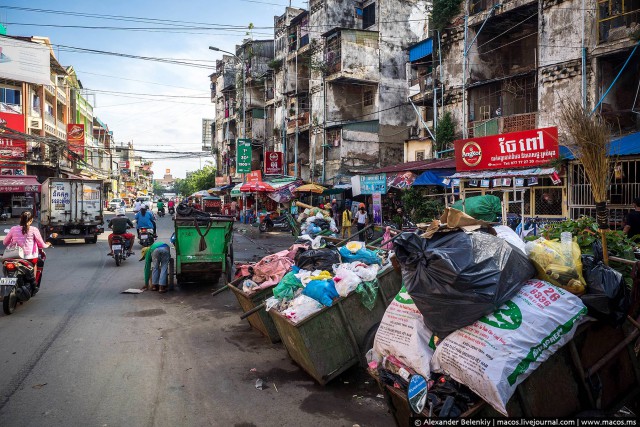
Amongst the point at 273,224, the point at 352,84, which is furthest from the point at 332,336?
the point at 352,84

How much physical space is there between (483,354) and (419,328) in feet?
1.85

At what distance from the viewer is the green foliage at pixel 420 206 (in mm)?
16734

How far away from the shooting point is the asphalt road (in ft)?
12.7

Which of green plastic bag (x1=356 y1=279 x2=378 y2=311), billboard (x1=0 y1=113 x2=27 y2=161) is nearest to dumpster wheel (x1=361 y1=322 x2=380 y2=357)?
green plastic bag (x1=356 y1=279 x2=378 y2=311)

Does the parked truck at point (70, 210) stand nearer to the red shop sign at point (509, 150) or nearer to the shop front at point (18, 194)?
the red shop sign at point (509, 150)

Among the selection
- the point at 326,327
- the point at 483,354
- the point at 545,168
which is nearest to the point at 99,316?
the point at 326,327

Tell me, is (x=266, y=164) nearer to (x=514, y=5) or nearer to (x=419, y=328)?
(x=514, y=5)

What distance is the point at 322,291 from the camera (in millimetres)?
4469

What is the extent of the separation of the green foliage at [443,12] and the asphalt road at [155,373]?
56.2 feet

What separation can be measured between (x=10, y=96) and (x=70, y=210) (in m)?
24.1

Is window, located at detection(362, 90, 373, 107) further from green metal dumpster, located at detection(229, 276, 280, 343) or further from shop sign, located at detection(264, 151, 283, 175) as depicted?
green metal dumpster, located at detection(229, 276, 280, 343)

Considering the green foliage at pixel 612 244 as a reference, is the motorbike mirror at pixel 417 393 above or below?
below

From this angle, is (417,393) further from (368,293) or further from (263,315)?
(263,315)

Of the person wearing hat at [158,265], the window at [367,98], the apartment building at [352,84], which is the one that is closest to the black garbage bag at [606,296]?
the person wearing hat at [158,265]
